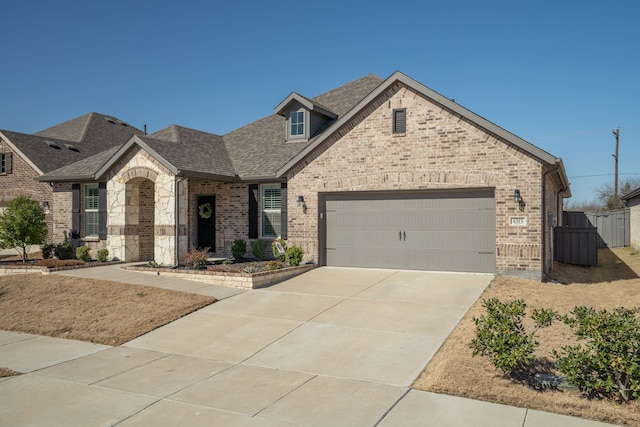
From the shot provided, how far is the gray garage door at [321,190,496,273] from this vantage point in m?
13.8

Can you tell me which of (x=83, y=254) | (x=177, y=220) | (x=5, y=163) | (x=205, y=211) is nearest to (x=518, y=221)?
(x=177, y=220)

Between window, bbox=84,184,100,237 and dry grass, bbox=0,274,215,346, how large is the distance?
618cm

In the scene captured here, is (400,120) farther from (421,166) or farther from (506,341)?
(506,341)

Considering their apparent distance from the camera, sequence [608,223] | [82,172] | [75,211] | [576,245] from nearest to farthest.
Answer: [576,245], [82,172], [75,211], [608,223]

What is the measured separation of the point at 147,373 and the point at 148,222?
39.4ft

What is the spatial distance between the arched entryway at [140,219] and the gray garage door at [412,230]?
686cm

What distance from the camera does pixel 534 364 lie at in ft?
23.3

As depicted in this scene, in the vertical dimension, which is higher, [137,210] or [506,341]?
[137,210]

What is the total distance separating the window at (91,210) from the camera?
1973 cm

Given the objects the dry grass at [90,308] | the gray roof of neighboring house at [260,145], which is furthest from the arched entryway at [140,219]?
the dry grass at [90,308]

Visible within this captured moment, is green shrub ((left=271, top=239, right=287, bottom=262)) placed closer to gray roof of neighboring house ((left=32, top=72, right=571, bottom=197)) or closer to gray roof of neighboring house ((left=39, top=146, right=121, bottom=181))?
gray roof of neighboring house ((left=32, top=72, right=571, bottom=197))

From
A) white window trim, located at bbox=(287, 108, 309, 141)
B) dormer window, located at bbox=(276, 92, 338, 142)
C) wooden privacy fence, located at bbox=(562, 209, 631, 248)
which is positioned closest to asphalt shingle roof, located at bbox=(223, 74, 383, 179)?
white window trim, located at bbox=(287, 108, 309, 141)

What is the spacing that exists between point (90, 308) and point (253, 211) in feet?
25.1

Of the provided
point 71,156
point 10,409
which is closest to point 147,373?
point 10,409
